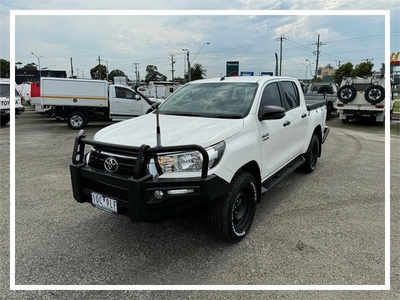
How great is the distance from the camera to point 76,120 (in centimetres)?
1291

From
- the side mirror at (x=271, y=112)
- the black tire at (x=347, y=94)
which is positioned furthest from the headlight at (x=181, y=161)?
the black tire at (x=347, y=94)

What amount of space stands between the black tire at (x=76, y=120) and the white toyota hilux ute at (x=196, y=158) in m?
9.61

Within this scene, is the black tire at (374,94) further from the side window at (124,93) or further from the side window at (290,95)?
the side window at (124,93)

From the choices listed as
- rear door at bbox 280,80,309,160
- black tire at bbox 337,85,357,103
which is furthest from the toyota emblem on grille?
black tire at bbox 337,85,357,103

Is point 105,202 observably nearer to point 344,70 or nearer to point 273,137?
point 273,137

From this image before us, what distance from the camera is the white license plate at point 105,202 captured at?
287 centimetres

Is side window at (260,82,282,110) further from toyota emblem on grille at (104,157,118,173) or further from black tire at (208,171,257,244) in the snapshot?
toyota emblem on grille at (104,157,118,173)

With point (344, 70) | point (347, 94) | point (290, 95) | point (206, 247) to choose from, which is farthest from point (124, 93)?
point (344, 70)

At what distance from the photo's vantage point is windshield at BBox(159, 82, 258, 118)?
12.3ft

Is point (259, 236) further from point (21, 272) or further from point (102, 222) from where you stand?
point (21, 272)

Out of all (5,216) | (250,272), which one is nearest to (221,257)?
(250,272)

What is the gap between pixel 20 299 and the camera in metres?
2.55

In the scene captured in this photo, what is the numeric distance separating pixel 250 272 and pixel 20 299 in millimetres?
1948

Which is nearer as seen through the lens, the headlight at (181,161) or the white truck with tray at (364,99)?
the headlight at (181,161)
